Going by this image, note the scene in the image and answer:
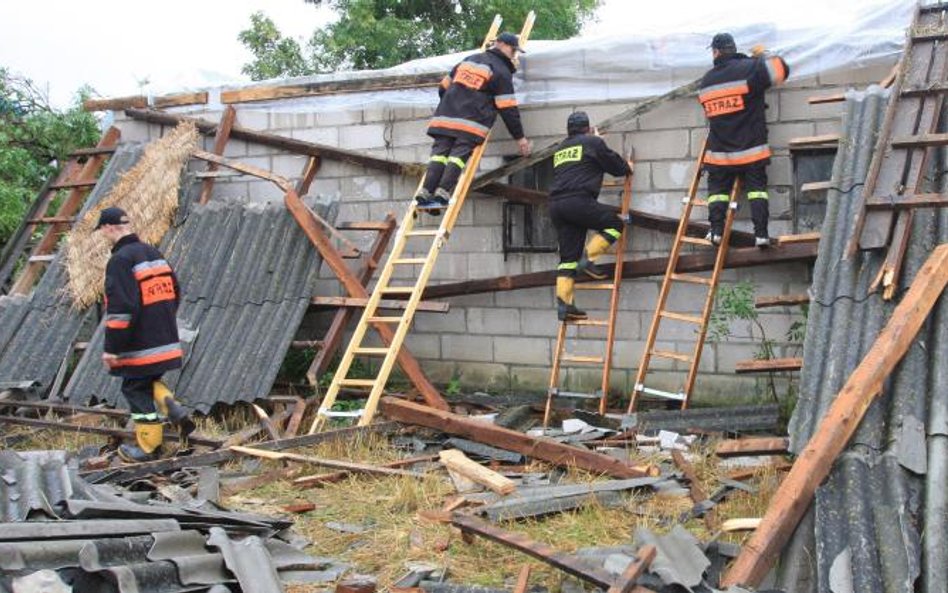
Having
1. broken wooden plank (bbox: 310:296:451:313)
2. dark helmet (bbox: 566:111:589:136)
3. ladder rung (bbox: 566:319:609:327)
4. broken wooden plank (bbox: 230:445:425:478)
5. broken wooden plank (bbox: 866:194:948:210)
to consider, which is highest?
dark helmet (bbox: 566:111:589:136)

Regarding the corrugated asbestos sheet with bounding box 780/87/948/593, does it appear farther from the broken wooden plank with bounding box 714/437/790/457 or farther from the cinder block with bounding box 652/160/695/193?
the cinder block with bounding box 652/160/695/193

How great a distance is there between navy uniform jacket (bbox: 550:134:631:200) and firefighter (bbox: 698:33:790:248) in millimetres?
764

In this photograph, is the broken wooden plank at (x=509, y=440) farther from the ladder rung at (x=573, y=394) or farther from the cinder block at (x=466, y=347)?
the cinder block at (x=466, y=347)

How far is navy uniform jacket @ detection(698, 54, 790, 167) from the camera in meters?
7.10

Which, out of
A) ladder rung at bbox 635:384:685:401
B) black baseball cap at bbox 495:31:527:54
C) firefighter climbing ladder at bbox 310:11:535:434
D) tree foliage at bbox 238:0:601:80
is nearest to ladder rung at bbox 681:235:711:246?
ladder rung at bbox 635:384:685:401

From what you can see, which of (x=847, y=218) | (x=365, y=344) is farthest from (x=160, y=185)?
(x=847, y=218)

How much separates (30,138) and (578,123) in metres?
9.18

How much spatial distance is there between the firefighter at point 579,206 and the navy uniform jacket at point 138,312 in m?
3.07

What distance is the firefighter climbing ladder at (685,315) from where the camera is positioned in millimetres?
7301

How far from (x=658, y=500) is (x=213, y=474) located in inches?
113

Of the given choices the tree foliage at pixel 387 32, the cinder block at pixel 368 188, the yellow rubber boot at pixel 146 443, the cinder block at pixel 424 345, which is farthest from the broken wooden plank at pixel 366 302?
the tree foliage at pixel 387 32

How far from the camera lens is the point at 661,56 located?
7840mm

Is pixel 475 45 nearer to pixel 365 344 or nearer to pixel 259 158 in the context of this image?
pixel 259 158

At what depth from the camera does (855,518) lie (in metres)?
3.87
